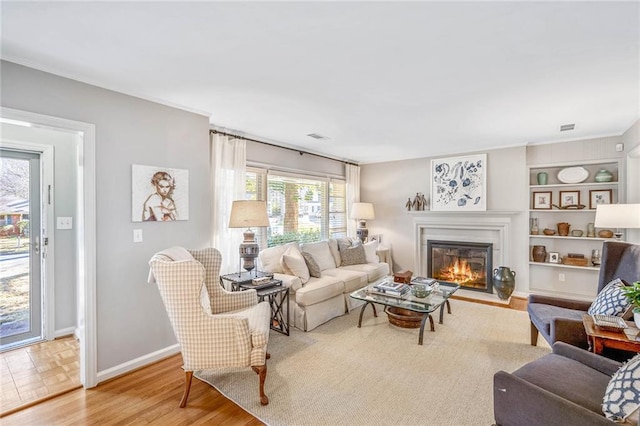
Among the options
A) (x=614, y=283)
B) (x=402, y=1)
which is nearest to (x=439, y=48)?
(x=402, y=1)

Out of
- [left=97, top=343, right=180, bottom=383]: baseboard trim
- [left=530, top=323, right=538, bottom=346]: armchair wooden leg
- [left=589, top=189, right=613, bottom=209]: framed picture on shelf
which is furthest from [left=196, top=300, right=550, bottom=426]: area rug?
[left=589, top=189, right=613, bottom=209]: framed picture on shelf

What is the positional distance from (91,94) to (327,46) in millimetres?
1998

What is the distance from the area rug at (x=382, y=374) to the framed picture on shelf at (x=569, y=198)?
2.11 metres

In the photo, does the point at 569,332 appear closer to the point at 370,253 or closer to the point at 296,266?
the point at 296,266

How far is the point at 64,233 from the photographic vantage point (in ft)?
10.6

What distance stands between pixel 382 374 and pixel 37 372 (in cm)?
299

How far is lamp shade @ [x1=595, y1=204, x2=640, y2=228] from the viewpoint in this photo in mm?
3045

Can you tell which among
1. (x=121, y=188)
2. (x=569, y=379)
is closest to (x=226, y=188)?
(x=121, y=188)

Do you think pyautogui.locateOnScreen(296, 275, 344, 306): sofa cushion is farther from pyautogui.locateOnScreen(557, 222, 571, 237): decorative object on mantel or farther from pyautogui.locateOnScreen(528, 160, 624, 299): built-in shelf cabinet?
pyautogui.locateOnScreen(557, 222, 571, 237): decorative object on mantel

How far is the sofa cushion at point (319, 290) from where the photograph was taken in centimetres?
333

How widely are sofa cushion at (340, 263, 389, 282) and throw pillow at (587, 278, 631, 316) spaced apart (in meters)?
2.47

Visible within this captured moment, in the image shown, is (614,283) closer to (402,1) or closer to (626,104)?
(626,104)

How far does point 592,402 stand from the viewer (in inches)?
56.9

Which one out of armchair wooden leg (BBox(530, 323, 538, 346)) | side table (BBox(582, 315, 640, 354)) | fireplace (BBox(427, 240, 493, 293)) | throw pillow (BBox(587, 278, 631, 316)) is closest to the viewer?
side table (BBox(582, 315, 640, 354))
